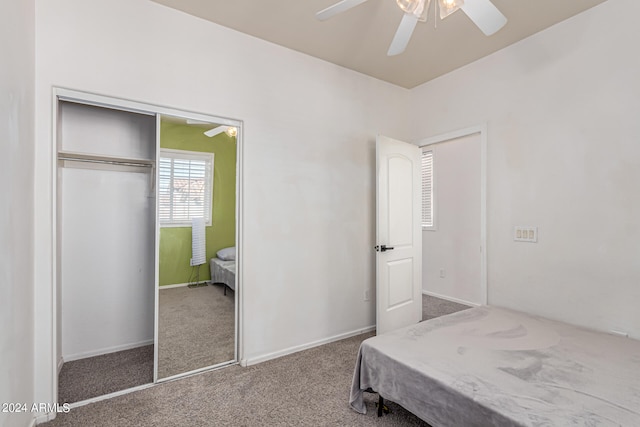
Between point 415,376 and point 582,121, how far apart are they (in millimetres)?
2311

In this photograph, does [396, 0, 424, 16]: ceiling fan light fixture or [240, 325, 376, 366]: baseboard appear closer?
[396, 0, 424, 16]: ceiling fan light fixture

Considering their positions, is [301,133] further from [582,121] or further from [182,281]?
[582,121]

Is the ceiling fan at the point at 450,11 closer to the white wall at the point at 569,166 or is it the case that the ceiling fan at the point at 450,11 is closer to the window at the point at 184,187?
the white wall at the point at 569,166

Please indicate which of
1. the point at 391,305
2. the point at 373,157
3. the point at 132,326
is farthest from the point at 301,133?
the point at 132,326

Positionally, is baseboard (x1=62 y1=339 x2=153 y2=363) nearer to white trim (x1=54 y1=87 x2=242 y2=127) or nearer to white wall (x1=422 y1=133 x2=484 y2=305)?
white trim (x1=54 y1=87 x2=242 y2=127)

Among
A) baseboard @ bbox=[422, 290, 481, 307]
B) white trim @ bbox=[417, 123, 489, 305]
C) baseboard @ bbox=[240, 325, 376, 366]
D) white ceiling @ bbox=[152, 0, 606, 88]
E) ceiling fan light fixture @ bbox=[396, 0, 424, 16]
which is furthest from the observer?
baseboard @ bbox=[422, 290, 481, 307]

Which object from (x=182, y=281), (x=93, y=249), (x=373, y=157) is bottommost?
(x=182, y=281)

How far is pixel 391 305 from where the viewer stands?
3.24 metres

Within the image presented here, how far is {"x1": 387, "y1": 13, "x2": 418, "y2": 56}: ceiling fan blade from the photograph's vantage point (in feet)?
6.11

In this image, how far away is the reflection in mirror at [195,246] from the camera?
8.07 ft

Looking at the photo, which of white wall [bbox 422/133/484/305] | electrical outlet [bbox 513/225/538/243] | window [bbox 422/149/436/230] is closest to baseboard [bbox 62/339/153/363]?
electrical outlet [bbox 513/225/538/243]

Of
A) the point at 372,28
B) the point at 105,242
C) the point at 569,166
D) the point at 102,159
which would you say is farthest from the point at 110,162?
the point at 569,166

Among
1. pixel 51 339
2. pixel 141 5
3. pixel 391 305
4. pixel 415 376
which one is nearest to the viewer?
pixel 415 376

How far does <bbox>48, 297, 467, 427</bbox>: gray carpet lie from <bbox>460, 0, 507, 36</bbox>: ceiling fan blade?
235 centimetres
